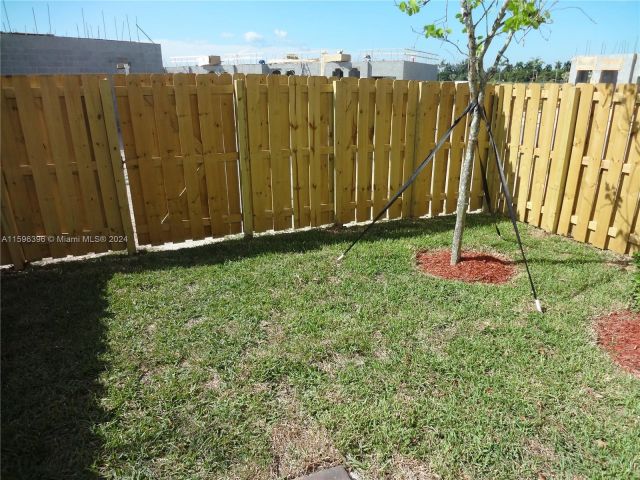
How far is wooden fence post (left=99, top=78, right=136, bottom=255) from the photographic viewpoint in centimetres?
464

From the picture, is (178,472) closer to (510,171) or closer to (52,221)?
(52,221)

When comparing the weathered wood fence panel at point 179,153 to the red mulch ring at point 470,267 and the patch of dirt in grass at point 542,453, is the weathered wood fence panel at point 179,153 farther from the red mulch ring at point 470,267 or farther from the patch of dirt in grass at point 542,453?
the patch of dirt in grass at point 542,453

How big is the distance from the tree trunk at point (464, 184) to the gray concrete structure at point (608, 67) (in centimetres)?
2264

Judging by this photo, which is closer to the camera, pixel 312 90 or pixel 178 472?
pixel 178 472

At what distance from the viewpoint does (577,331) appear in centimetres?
351

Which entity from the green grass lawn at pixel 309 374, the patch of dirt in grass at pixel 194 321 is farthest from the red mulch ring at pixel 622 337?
→ the patch of dirt in grass at pixel 194 321

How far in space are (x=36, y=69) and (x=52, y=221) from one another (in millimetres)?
11981

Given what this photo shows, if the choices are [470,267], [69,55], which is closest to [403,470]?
[470,267]

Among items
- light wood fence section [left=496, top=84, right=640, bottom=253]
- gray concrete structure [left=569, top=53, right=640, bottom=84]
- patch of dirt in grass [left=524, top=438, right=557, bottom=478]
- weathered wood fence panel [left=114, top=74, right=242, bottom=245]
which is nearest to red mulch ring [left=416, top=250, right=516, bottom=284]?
light wood fence section [left=496, top=84, right=640, bottom=253]

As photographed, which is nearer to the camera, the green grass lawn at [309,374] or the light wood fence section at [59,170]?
the green grass lawn at [309,374]

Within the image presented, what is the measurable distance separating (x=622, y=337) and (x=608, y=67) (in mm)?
24914

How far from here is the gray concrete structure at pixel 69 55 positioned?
514 inches

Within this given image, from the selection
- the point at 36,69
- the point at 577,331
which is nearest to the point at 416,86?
the point at 577,331

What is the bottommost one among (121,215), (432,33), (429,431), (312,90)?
(429,431)
